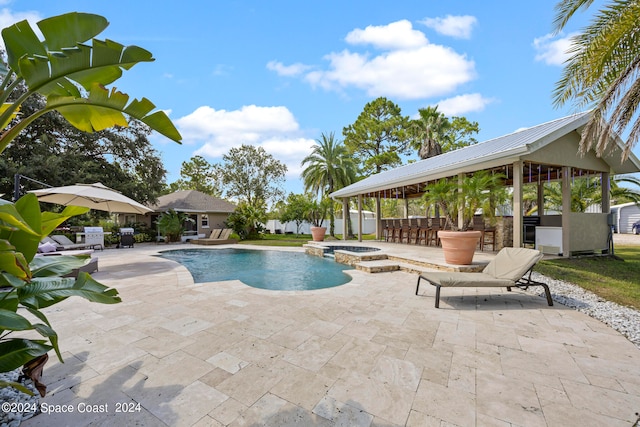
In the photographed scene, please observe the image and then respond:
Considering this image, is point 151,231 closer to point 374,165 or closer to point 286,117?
point 286,117

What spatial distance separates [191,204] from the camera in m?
23.6

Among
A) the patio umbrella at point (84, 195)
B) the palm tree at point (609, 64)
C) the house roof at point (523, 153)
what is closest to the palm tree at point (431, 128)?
the house roof at point (523, 153)

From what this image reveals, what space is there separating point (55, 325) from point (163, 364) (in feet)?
7.99

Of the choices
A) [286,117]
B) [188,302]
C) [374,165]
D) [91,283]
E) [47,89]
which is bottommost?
[188,302]

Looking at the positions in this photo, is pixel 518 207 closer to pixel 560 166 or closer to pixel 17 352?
pixel 560 166

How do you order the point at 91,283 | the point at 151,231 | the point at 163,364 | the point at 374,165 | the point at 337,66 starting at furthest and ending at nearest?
the point at 374,165, the point at 151,231, the point at 337,66, the point at 163,364, the point at 91,283

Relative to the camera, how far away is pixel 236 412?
214cm

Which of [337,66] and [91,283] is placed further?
[337,66]

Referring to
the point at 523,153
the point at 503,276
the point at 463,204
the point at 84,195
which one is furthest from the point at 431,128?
the point at 84,195

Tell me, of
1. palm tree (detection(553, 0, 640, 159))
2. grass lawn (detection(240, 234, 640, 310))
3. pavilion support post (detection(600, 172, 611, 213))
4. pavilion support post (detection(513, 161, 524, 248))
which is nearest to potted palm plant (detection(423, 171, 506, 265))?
pavilion support post (detection(513, 161, 524, 248))

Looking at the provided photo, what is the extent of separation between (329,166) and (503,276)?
1890 centimetres

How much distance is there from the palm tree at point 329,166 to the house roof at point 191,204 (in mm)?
8667

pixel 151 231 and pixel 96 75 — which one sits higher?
pixel 96 75

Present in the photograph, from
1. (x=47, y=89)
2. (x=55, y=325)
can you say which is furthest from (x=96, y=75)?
(x=55, y=325)
